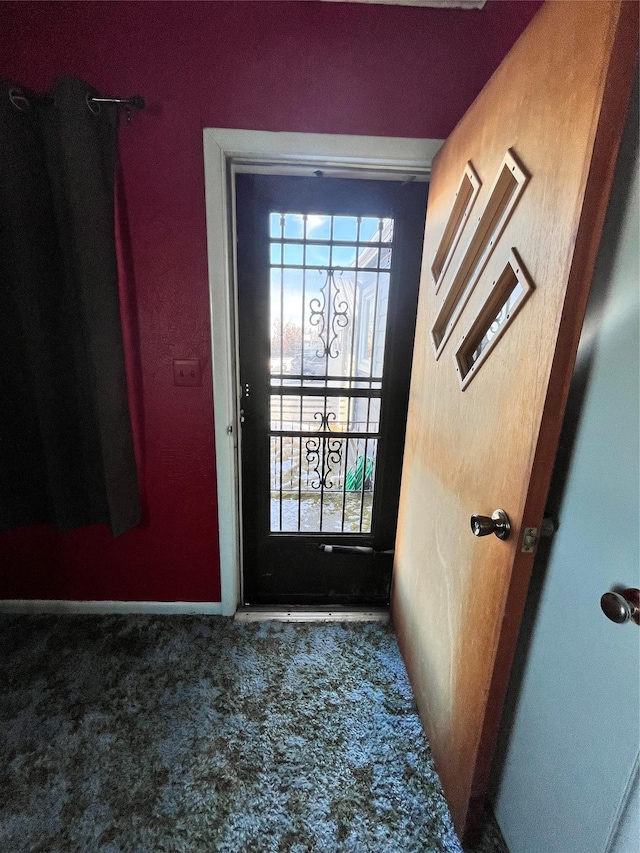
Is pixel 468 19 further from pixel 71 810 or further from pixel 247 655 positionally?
pixel 71 810

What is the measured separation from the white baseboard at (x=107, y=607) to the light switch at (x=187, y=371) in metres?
1.09

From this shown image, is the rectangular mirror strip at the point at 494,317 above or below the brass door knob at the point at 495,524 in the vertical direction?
above

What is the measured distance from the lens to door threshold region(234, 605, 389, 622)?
68.3 inches

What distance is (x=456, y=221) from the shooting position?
3.51ft

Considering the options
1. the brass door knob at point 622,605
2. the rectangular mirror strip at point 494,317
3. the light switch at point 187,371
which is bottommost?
the brass door knob at point 622,605

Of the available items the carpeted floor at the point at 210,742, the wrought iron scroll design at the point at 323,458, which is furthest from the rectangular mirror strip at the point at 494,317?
the carpeted floor at the point at 210,742

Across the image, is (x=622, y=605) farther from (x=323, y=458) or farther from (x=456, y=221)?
(x=323, y=458)

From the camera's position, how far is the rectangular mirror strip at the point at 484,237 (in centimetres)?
77

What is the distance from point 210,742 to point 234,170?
2.08m

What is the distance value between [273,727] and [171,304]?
163cm

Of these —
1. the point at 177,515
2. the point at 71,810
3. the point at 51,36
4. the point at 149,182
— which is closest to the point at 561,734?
the point at 71,810

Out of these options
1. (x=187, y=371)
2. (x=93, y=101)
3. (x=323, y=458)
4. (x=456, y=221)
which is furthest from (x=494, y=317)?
(x=93, y=101)

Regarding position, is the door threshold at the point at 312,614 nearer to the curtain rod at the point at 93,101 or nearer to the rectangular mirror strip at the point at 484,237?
the rectangular mirror strip at the point at 484,237

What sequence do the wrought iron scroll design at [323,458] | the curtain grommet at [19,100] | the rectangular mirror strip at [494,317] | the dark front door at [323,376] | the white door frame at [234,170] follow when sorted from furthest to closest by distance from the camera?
the wrought iron scroll design at [323,458] < the dark front door at [323,376] < the white door frame at [234,170] < the curtain grommet at [19,100] < the rectangular mirror strip at [494,317]
